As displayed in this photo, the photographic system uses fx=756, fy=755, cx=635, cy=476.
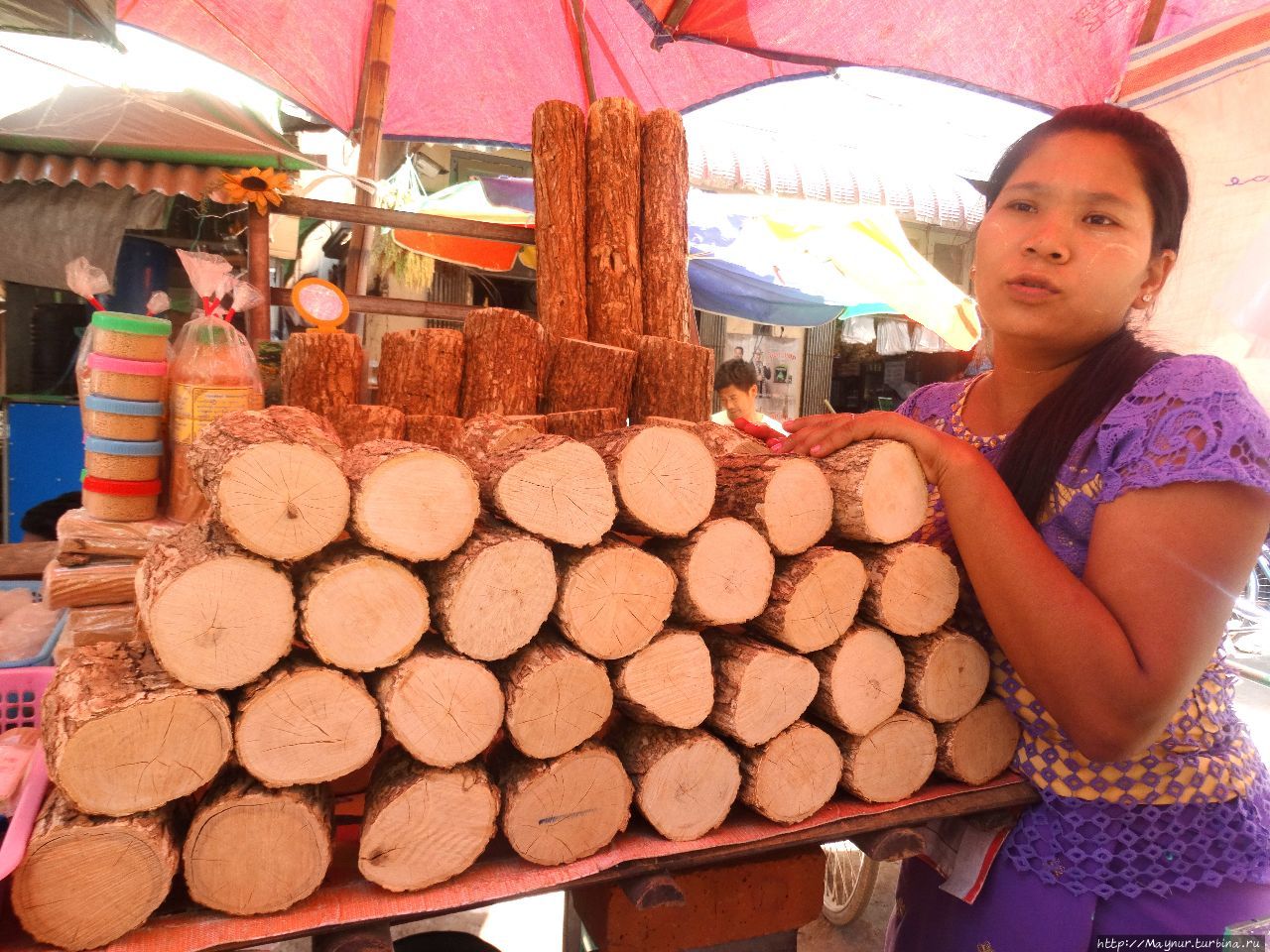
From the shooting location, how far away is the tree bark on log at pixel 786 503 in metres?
1.59

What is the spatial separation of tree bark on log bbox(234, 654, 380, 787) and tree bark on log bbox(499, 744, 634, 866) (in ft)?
0.95

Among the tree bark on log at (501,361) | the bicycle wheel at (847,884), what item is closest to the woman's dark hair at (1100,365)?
the tree bark on log at (501,361)

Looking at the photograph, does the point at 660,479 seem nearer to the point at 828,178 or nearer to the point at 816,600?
the point at 816,600

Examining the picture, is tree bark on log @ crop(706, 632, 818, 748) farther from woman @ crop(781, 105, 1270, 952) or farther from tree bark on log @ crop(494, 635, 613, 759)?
woman @ crop(781, 105, 1270, 952)

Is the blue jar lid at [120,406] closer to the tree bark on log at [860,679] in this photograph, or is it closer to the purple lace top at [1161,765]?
A: the tree bark on log at [860,679]

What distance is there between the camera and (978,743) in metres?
1.70

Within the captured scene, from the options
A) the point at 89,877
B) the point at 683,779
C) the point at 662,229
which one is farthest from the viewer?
the point at 662,229

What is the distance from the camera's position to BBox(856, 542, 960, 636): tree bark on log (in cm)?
162

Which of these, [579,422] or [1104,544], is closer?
[1104,544]

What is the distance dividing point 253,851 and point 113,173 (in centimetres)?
470

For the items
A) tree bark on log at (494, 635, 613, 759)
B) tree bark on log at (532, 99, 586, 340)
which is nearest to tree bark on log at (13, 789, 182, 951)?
tree bark on log at (494, 635, 613, 759)

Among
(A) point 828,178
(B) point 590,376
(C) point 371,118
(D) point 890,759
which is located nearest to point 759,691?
(D) point 890,759

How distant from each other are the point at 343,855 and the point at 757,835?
83cm

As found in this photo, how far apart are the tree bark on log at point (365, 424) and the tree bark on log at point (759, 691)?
119cm
